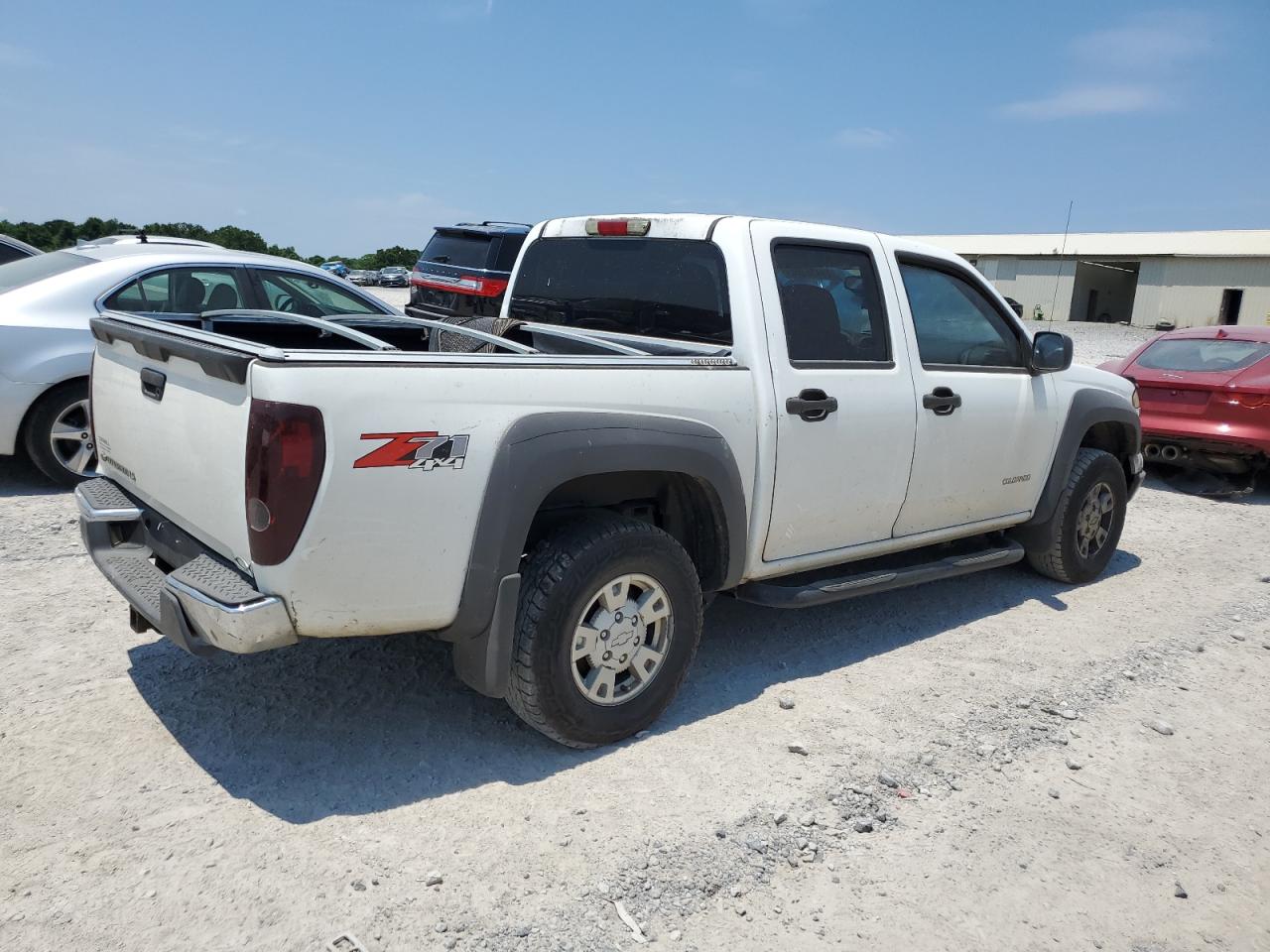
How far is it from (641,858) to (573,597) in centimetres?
86

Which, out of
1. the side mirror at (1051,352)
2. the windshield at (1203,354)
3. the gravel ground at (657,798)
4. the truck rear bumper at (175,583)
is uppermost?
the side mirror at (1051,352)

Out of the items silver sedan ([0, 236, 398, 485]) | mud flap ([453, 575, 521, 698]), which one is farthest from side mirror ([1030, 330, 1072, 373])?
silver sedan ([0, 236, 398, 485])

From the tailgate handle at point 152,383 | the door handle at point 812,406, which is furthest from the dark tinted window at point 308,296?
the door handle at point 812,406

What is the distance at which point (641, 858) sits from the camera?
3.03m

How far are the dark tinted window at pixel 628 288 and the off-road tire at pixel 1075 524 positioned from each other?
267cm

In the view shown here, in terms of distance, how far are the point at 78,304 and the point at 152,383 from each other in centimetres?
376

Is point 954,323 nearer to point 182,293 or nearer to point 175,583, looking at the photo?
point 175,583

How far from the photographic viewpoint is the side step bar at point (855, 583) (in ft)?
13.8

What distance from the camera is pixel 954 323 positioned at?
496cm

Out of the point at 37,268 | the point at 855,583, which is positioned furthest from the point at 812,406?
the point at 37,268

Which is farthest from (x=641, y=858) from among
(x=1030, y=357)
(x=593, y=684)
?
(x=1030, y=357)

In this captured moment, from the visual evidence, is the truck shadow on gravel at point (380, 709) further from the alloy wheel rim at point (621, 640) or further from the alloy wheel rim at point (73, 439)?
the alloy wheel rim at point (73, 439)

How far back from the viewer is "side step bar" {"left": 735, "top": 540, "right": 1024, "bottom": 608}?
165 inches

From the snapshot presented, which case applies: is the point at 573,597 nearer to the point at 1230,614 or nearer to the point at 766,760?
the point at 766,760
